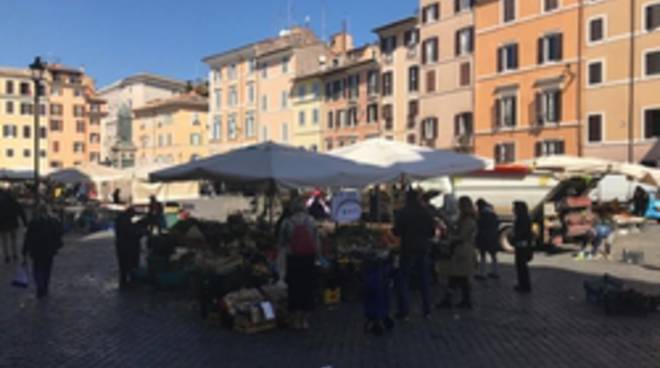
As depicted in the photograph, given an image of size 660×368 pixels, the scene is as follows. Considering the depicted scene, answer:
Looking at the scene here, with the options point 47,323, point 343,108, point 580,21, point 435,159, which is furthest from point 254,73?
point 47,323

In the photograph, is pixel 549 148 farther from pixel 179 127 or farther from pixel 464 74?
pixel 179 127

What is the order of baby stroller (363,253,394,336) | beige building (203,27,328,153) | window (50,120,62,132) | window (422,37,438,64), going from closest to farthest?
baby stroller (363,253,394,336) < window (422,37,438,64) < beige building (203,27,328,153) < window (50,120,62,132)

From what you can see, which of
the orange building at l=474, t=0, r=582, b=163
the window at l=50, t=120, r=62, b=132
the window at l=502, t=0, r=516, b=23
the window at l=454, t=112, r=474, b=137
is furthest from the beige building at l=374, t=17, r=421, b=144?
the window at l=50, t=120, r=62, b=132

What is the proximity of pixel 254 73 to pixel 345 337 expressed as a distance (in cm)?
6162

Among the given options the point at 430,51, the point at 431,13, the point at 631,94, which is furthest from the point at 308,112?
the point at 631,94

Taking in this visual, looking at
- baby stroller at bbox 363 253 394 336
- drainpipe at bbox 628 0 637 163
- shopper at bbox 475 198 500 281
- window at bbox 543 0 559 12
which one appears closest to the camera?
baby stroller at bbox 363 253 394 336

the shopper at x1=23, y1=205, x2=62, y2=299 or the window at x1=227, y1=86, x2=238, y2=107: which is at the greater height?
the window at x1=227, y1=86, x2=238, y2=107

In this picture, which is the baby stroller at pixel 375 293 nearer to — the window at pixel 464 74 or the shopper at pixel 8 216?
the shopper at pixel 8 216

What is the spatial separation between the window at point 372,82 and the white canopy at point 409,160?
38844mm

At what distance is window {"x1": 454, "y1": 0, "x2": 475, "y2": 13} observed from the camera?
43681mm

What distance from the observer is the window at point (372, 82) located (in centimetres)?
5194

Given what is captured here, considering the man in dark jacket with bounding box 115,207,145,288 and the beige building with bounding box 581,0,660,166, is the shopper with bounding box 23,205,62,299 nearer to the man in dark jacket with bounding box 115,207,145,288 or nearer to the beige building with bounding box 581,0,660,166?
the man in dark jacket with bounding box 115,207,145,288

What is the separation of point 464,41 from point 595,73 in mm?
10621

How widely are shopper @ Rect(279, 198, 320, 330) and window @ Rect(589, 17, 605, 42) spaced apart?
107ft
